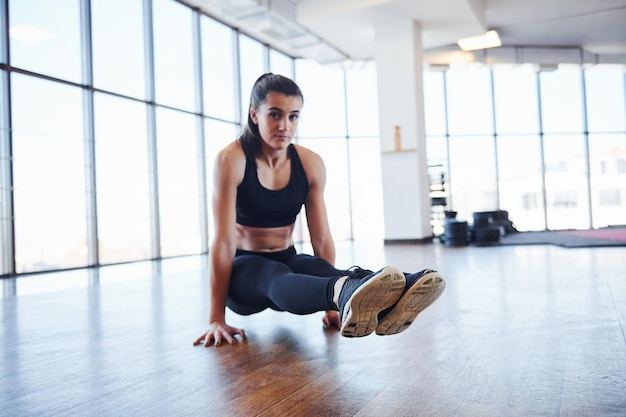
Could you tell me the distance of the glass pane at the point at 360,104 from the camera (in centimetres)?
984

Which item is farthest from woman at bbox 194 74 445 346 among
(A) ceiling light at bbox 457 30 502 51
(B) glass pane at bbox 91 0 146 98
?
(A) ceiling light at bbox 457 30 502 51

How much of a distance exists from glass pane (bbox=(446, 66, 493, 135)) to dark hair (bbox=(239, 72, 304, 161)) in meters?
8.97

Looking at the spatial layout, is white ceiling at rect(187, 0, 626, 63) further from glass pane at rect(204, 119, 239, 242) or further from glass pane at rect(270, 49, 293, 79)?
glass pane at rect(204, 119, 239, 242)

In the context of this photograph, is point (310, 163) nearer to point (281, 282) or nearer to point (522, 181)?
point (281, 282)

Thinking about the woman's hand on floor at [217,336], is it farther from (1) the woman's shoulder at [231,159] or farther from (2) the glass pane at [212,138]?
(2) the glass pane at [212,138]

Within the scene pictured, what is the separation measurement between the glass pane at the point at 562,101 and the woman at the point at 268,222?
32.7 feet

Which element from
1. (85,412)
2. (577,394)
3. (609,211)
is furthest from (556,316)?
(609,211)

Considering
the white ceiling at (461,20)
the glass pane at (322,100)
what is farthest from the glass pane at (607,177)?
the glass pane at (322,100)

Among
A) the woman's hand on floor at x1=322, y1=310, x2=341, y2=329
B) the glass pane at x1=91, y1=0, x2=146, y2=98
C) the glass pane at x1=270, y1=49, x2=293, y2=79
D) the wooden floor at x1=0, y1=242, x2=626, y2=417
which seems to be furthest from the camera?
the glass pane at x1=270, y1=49, x2=293, y2=79

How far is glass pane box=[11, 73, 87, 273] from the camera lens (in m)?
5.27

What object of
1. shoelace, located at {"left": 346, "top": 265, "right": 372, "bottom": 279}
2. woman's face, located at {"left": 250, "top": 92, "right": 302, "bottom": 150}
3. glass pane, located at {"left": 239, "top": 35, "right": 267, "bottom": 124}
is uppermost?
glass pane, located at {"left": 239, "top": 35, "right": 267, "bottom": 124}

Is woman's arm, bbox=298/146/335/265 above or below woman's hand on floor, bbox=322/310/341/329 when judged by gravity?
above

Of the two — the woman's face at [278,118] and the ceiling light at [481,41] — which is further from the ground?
the ceiling light at [481,41]

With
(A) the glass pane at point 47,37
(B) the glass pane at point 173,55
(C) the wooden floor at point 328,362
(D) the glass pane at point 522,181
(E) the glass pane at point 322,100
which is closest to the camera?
(C) the wooden floor at point 328,362
